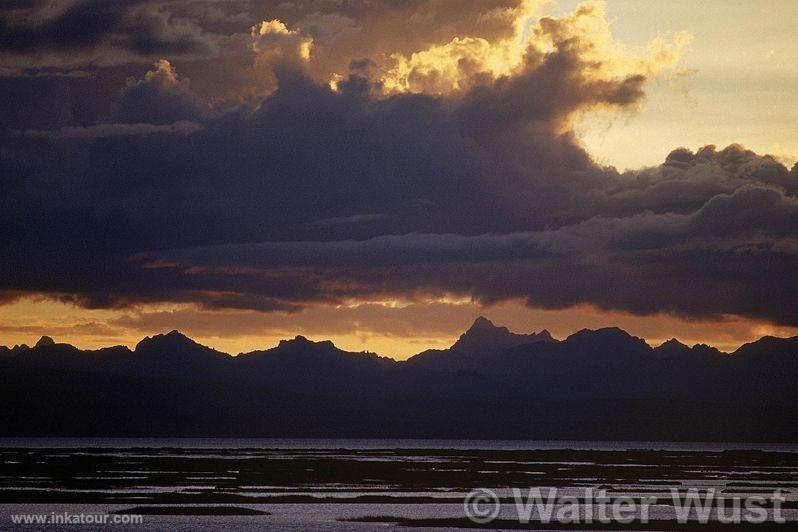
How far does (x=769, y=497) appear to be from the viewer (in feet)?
334

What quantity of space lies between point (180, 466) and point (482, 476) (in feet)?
146

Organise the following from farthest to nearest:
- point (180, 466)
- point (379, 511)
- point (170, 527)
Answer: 1. point (180, 466)
2. point (379, 511)
3. point (170, 527)

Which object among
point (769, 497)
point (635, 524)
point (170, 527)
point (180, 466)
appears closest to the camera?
point (170, 527)

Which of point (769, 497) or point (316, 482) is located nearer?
point (769, 497)

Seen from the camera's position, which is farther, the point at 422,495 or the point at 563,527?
the point at 422,495

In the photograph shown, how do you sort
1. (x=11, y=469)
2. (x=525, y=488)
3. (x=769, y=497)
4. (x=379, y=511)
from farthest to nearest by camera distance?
(x=11, y=469) < (x=525, y=488) < (x=769, y=497) < (x=379, y=511)

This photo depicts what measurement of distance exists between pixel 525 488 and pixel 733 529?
34631 mm

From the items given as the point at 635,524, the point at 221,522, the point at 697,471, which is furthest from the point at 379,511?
the point at 697,471

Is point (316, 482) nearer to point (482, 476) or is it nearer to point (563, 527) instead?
point (482, 476)

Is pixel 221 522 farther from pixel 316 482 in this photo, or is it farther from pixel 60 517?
pixel 316 482

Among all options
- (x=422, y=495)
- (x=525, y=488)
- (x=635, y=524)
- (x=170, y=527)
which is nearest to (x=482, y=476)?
(x=525, y=488)

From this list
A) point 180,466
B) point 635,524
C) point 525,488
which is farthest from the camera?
point 180,466

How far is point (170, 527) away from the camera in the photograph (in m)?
75.9

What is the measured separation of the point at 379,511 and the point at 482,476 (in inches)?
1772
